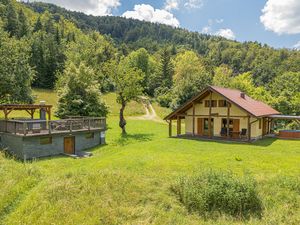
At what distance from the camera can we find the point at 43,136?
2183 cm

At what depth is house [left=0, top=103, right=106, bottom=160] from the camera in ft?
68.9

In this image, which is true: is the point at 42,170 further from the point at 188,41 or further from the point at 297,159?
the point at 188,41

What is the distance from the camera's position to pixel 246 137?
26953 millimetres

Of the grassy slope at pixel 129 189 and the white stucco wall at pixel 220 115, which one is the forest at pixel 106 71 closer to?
the white stucco wall at pixel 220 115

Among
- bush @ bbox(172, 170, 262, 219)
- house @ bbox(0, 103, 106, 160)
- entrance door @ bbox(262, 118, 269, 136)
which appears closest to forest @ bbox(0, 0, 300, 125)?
house @ bbox(0, 103, 106, 160)

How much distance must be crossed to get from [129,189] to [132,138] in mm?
16676

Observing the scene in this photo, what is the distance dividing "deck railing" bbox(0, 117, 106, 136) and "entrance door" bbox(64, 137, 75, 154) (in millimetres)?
781

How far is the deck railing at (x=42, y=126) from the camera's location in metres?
21.1

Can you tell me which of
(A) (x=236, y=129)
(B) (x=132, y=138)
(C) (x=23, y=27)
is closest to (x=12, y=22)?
(C) (x=23, y=27)

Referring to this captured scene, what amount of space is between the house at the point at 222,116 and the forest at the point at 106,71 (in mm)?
8440

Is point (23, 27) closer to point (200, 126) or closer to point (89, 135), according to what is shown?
point (89, 135)

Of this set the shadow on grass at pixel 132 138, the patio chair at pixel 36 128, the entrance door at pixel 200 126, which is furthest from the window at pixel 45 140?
the entrance door at pixel 200 126

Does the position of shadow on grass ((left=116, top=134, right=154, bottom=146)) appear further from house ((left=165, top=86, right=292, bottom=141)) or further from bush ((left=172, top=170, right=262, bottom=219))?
bush ((left=172, top=170, right=262, bottom=219))

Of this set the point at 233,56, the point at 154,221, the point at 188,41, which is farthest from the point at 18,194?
the point at 188,41
